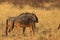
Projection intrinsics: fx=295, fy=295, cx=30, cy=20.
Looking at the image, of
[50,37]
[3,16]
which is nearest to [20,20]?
[50,37]

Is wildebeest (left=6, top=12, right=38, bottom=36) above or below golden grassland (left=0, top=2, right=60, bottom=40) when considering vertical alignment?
above

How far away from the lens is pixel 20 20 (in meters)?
10.7

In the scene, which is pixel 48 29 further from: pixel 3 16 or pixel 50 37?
pixel 3 16

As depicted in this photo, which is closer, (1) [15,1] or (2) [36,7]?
(2) [36,7]

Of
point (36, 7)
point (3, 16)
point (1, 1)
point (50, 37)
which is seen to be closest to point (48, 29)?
point (50, 37)

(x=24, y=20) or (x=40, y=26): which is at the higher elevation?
(x=24, y=20)

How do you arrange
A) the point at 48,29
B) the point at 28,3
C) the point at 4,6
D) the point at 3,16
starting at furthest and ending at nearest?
1. the point at 28,3
2. the point at 4,6
3. the point at 3,16
4. the point at 48,29

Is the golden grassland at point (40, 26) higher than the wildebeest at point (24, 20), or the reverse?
the wildebeest at point (24, 20)

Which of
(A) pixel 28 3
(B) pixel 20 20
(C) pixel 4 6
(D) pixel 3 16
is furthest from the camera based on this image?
(A) pixel 28 3

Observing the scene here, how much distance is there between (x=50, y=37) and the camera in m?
10.7

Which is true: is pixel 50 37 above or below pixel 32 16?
below

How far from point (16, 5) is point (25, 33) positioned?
683cm

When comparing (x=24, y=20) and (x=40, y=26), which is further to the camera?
(x=40, y=26)

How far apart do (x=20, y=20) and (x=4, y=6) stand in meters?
6.34
